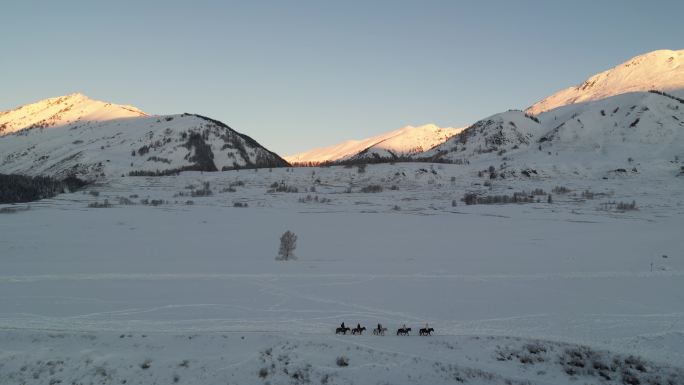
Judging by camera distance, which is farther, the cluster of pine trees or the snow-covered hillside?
the snow-covered hillside

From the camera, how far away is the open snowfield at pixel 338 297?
2338 cm

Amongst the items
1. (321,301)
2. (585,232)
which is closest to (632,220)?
(585,232)

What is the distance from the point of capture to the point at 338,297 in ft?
111

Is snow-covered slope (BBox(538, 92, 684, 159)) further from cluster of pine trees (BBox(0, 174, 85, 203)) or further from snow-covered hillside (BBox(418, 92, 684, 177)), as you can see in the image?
cluster of pine trees (BBox(0, 174, 85, 203))

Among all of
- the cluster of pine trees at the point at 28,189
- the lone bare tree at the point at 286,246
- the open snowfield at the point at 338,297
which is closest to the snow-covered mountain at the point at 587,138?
the open snowfield at the point at 338,297

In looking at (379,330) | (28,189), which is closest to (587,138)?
(379,330)

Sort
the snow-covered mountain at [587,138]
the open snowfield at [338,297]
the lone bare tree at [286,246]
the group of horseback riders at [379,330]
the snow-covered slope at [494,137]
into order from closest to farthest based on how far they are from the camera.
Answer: the open snowfield at [338,297] → the group of horseback riders at [379,330] → the lone bare tree at [286,246] → the snow-covered mountain at [587,138] → the snow-covered slope at [494,137]

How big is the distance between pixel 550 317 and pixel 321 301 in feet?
46.7

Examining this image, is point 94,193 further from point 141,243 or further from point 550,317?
point 550,317

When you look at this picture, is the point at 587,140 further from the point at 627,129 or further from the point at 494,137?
the point at 494,137

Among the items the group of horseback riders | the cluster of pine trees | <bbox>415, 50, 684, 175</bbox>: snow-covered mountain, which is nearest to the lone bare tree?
the group of horseback riders

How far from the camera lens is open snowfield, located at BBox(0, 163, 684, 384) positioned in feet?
76.7

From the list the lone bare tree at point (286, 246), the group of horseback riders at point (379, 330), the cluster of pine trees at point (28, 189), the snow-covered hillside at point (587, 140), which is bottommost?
the group of horseback riders at point (379, 330)

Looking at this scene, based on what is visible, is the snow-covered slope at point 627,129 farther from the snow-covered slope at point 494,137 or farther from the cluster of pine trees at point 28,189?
the cluster of pine trees at point 28,189
